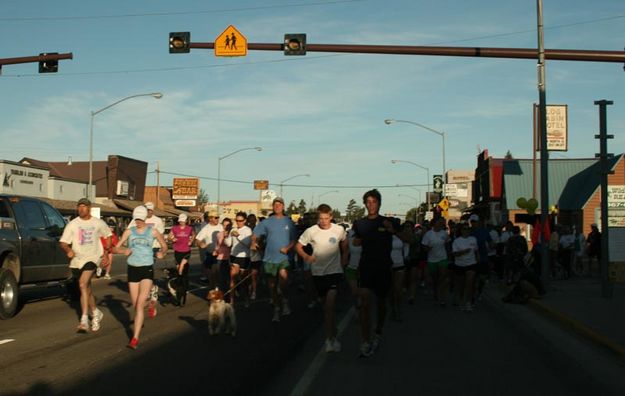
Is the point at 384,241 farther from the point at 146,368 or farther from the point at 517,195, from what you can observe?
the point at 517,195

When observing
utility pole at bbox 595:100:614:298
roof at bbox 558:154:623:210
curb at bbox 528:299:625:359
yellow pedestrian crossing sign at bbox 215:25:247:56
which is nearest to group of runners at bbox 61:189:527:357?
curb at bbox 528:299:625:359

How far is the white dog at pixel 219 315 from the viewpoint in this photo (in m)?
9.84

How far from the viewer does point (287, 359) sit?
8516mm

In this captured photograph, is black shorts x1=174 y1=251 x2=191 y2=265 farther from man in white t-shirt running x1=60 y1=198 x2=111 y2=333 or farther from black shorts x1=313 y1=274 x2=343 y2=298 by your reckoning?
black shorts x1=313 y1=274 x2=343 y2=298

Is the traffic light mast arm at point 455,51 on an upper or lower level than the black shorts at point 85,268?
upper

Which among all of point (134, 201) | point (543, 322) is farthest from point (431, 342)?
point (134, 201)

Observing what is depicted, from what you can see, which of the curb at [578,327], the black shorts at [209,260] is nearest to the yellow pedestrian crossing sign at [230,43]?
the black shorts at [209,260]

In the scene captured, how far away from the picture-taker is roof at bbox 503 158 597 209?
4662 centimetres

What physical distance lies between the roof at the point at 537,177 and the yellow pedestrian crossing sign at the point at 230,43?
34261mm

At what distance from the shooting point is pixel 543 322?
40.4 feet

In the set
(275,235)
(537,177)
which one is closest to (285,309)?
(275,235)

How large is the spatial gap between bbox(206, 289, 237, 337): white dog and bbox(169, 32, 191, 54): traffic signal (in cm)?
751

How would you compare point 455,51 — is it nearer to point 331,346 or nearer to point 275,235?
point 275,235

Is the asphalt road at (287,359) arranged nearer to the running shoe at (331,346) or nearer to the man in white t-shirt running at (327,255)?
the running shoe at (331,346)
